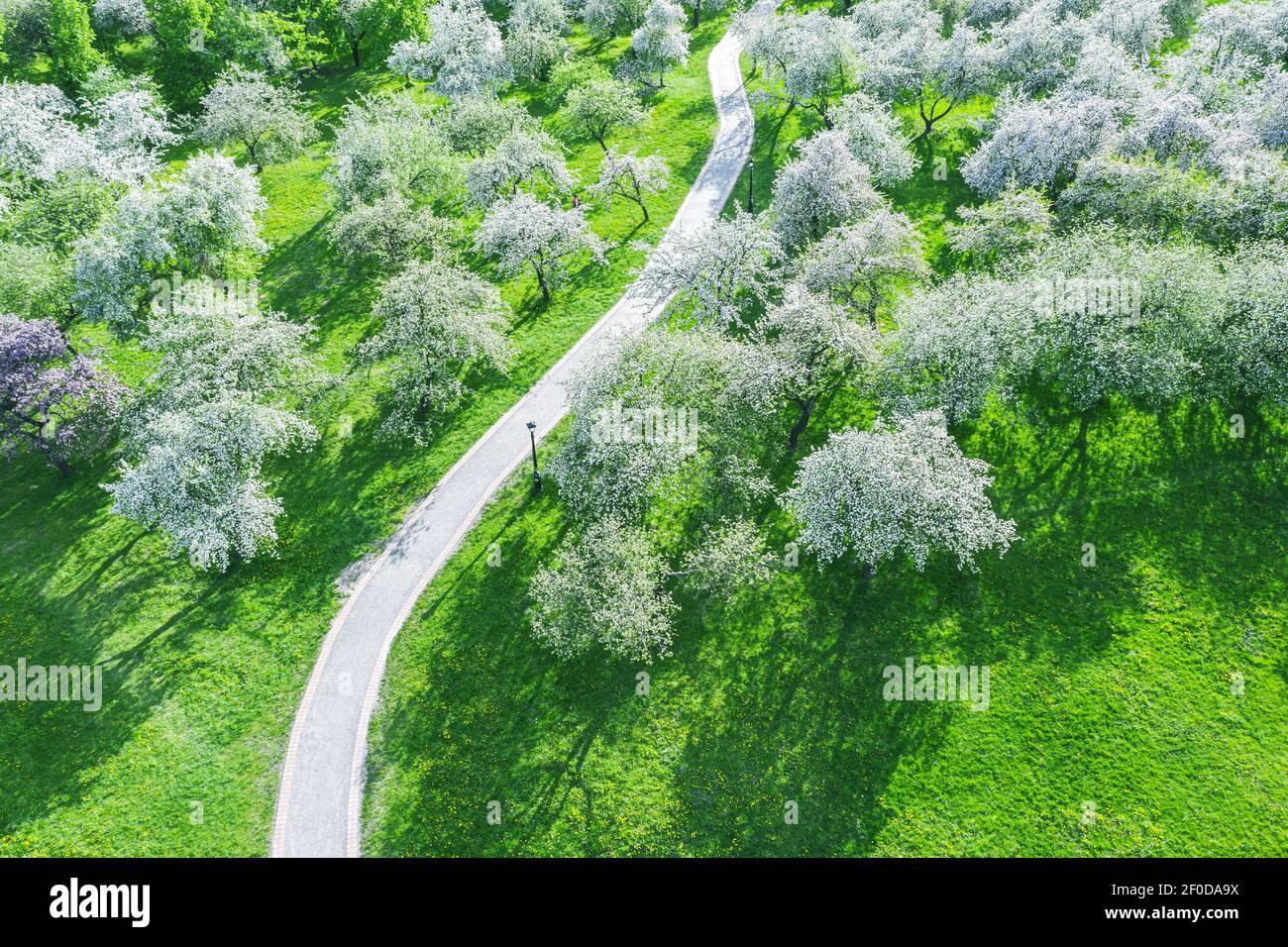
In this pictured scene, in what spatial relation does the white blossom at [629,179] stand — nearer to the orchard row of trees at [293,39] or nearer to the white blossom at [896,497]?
the orchard row of trees at [293,39]

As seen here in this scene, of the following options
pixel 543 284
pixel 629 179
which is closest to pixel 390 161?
pixel 543 284

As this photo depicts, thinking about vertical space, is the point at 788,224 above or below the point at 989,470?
above

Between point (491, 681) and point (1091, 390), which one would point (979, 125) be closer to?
point (1091, 390)

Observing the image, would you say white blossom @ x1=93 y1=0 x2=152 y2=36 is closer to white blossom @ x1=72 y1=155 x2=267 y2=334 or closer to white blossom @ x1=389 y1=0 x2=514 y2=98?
white blossom @ x1=389 y1=0 x2=514 y2=98

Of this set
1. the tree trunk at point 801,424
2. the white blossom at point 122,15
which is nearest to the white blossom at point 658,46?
the tree trunk at point 801,424

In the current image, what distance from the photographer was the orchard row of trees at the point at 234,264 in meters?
37.0

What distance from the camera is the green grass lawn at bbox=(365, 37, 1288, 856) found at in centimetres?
2862

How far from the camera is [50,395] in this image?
3981 cm

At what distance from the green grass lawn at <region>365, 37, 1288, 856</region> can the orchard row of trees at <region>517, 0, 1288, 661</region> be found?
8.07ft

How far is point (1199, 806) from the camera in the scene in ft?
93.7

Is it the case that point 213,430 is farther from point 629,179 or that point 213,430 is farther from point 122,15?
point 122,15

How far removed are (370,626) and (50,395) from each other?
23.7 meters

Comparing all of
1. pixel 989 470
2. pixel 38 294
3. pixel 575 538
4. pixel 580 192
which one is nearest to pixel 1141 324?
pixel 989 470

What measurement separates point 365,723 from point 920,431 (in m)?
28.9
